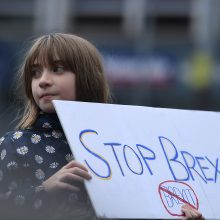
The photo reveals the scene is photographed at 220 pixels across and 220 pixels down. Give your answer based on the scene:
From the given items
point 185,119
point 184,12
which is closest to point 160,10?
point 184,12

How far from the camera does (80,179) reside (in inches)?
95.1

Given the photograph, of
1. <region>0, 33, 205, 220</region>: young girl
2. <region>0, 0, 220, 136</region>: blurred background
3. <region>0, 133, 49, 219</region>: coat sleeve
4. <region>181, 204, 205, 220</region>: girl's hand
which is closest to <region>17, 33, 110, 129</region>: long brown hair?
<region>0, 33, 205, 220</region>: young girl

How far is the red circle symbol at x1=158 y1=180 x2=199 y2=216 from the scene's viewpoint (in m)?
2.54

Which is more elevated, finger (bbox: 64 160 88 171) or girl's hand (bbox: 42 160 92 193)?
finger (bbox: 64 160 88 171)

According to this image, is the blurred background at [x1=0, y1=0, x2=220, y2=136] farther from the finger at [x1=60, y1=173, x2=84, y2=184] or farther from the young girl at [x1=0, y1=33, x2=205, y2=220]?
the finger at [x1=60, y1=173, x2=84, y2=184]

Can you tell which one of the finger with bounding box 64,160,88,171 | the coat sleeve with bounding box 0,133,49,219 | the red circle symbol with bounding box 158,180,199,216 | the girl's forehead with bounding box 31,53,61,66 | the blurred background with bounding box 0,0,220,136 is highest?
the girl's forehead with bounding box 31,53,61,66

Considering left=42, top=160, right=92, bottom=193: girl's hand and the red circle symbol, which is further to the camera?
the red circle symbol

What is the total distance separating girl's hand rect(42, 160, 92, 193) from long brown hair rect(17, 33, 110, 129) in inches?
13.8

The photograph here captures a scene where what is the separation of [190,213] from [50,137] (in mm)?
483

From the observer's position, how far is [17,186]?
8.03ft

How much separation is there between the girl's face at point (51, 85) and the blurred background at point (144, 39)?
44.8ft

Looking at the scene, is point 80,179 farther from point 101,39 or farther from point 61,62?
point 101,39

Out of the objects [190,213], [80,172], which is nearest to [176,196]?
[190,213]

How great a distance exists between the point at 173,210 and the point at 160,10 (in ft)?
Answer: 54.2
